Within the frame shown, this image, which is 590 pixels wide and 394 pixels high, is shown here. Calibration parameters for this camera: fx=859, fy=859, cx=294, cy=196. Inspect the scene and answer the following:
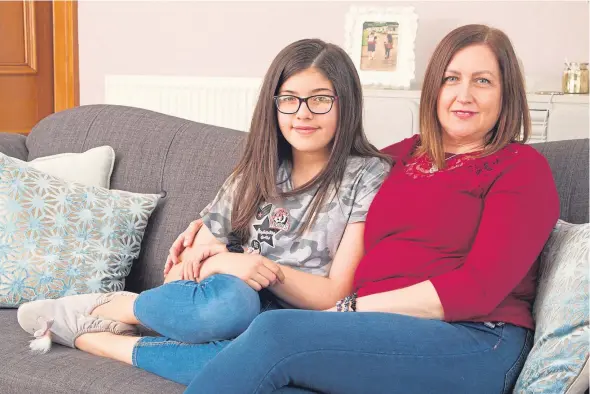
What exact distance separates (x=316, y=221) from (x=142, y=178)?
65cm

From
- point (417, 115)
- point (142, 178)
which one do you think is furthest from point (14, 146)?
point (417, 115)

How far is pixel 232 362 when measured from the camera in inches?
54.6

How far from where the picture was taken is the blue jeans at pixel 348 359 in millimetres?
1378

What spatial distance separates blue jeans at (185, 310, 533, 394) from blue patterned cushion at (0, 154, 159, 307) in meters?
0.81

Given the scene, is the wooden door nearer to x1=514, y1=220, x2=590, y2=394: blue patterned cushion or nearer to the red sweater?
the red sweater

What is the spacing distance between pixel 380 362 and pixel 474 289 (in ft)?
0.83

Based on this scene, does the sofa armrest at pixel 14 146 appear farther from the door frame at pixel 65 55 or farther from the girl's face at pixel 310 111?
the door frame at pixel 65 55

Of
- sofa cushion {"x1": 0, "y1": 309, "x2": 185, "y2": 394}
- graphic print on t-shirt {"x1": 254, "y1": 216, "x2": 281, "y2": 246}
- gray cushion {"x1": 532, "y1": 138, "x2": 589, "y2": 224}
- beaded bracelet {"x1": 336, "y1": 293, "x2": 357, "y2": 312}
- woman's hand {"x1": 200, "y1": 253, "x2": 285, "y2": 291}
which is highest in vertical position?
gray cushion {"x1": 532, "y1": 138, "x2": 589, "y2": 224}

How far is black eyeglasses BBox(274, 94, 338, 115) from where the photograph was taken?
1.90m

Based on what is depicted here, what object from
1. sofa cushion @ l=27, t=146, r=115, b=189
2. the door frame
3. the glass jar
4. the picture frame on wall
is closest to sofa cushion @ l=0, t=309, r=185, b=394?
sofa cushion @ l=27, t=146, r=115, b=189

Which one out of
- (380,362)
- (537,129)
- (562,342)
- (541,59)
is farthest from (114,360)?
(541,59)

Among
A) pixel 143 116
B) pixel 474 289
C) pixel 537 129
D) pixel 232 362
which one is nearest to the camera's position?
pixel 232 362

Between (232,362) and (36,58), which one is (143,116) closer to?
(232,362)

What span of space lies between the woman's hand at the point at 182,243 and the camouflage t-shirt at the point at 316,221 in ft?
0.49
